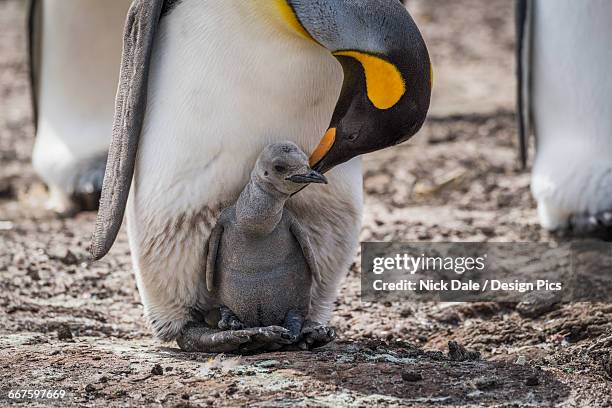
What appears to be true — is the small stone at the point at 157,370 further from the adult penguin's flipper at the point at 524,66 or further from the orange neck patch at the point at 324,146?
the adult penguin's flipper at the point at 524,66

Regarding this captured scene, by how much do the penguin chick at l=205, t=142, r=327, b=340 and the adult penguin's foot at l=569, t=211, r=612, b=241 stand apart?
200cm

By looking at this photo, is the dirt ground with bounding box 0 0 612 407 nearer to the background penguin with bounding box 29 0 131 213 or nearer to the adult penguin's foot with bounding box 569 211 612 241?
the adult penguin's foot with bounding box 569 211 612 241

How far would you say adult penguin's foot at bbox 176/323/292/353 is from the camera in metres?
3.33

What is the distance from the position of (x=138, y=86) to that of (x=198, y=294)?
2.25 ft

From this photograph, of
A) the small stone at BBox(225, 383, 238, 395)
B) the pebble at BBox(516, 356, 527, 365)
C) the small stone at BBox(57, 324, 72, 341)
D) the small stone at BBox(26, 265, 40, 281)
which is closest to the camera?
the small stone at BBox(225, 383, 238, 395)

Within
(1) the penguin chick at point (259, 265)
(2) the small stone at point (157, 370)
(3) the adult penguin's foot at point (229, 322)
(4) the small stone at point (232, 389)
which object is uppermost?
(1) the penguin chick at point (259, 265)

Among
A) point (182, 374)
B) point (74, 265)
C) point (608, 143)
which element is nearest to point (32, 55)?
point (74, 265)

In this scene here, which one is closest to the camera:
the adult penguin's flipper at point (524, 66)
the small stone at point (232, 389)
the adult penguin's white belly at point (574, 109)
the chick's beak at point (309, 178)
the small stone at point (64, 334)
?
the small stone at point (232, 389)

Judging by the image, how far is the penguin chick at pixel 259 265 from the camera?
11.3 ft

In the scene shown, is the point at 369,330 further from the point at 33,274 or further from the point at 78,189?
the point at 78,189

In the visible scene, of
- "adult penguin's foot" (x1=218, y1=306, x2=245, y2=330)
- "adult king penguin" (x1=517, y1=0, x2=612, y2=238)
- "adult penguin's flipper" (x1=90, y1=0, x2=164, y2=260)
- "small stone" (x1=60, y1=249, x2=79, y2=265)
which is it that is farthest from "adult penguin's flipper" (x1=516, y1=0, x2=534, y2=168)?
"adult penguin's foot" (x1=218, y1=306, x2=245, y2=330)

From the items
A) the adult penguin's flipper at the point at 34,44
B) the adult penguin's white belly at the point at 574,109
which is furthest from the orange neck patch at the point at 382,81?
the adult penguin's flipper at the point at 34,44

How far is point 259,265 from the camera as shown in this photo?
354 cm

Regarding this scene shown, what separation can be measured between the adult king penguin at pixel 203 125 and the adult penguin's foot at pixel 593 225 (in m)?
1.88
